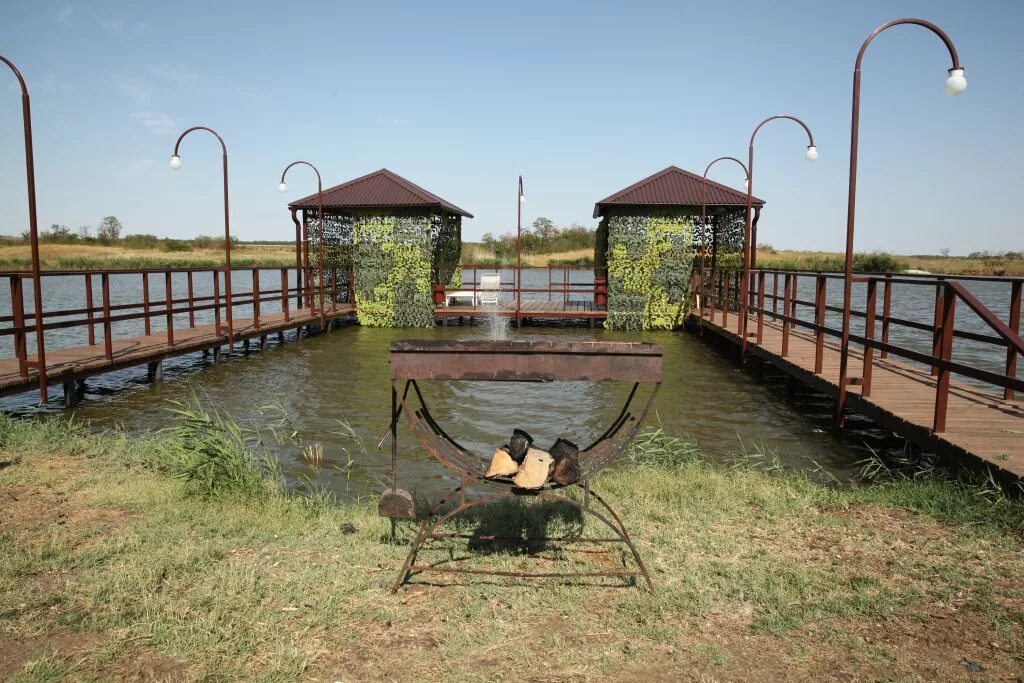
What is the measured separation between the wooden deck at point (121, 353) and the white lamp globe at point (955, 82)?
37.1 ft

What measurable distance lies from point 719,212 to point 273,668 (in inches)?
791

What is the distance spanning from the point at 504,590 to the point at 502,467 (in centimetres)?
65

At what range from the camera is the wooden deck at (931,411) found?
5.28 meters

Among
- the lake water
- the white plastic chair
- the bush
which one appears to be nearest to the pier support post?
the lake water

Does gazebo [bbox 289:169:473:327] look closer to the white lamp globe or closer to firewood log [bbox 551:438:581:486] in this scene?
the white lamp globe

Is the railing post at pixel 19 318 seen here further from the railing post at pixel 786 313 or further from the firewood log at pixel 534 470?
the railing post at pixel 786 313

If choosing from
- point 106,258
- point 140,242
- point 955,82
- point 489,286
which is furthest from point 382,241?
point 140,242

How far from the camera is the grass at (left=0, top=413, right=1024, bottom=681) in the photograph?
3.00 meters

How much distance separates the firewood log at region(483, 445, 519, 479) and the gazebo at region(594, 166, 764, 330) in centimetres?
1666

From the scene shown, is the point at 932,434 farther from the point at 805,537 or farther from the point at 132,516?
the point at 132,516

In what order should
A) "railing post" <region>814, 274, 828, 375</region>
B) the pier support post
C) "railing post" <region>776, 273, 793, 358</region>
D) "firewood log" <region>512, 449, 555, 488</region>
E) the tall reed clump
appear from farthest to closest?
"railing post" <region>776, 273, 793, 358</region>
the pier support post
"railing post" <region>814, 274, 828, 375</region>
the tall reed clump
"firewood log" <region>512, 449, 555, 488</region>

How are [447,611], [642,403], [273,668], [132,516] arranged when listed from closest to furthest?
[273,668]
[447,611]
[132,516]
[642,403]

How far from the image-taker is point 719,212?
20.9 metres

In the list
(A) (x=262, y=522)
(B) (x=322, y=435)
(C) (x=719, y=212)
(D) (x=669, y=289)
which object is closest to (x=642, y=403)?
(B) (x=322, y=435)
